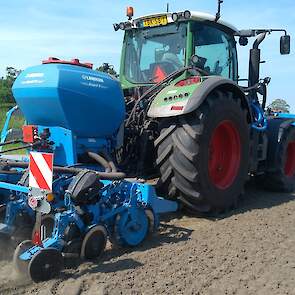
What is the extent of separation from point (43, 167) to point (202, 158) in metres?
1.77

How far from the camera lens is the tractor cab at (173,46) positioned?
228 inches

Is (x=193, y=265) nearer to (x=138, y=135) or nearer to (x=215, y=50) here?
(x=138, y=135)

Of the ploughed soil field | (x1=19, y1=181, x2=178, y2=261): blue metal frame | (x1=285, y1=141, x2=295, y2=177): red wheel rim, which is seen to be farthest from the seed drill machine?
(x1=285, y1=141, x2=295, y2=177): red wheel rim

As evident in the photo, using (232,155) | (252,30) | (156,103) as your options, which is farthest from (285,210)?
(252,30)

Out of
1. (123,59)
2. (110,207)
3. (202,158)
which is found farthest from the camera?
(123,59)

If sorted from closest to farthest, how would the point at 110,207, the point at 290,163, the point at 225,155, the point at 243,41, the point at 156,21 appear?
the point at 110,207
the point at 225,155
the point at 156,21
the point at 243,41
the point at 290,163

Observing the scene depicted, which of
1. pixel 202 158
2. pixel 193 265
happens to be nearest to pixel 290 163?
pixel 202 158

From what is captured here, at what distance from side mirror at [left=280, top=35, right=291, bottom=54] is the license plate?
1803 millimetres

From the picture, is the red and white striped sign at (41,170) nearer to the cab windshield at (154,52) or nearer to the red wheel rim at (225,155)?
the red wheel rim at (225,155)

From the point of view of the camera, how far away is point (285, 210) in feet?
19.2

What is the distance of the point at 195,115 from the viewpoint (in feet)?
16.4

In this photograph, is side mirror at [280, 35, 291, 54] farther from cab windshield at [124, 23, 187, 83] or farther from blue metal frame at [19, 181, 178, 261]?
blue metal frame at [19, 181, 178, 261]

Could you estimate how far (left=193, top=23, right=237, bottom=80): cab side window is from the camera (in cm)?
592

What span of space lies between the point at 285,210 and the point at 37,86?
324 cm
